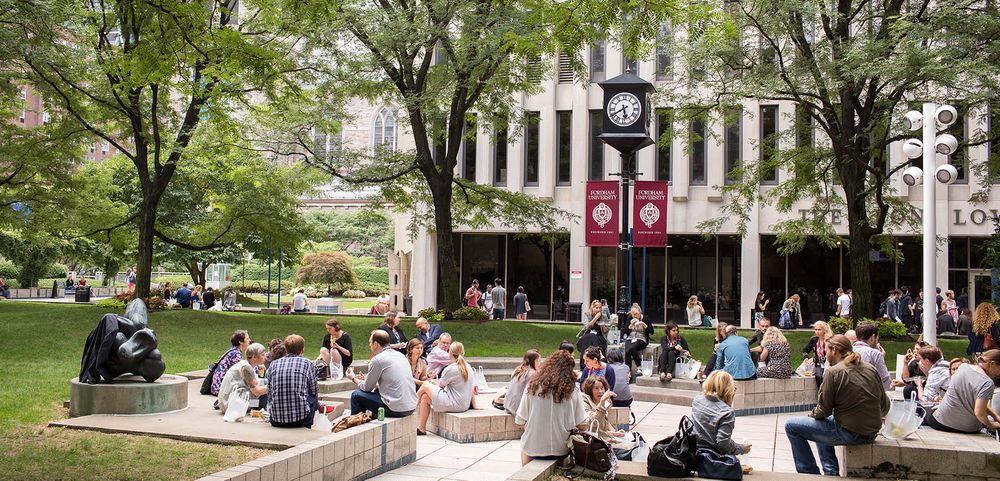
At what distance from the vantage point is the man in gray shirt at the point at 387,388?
10602 millimetres

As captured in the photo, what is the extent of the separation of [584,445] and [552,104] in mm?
28663

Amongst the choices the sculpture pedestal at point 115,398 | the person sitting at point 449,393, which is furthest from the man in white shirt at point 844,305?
the sculpture pedestal at point 115,398

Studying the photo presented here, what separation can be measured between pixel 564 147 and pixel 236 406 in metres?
26.7

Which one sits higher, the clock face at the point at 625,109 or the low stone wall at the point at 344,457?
the clock face at the point at 625,109

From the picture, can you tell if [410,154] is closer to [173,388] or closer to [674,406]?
[674,406]

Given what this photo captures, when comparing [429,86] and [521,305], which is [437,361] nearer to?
[429,86]

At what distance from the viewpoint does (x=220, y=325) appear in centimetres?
2584

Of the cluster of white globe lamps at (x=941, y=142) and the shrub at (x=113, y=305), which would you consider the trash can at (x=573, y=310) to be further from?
the cluster of white globe lamps at (x=941, y=142)

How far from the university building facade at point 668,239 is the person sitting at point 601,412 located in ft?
72.9

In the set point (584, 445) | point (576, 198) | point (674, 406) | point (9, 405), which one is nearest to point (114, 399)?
point (9, 405)

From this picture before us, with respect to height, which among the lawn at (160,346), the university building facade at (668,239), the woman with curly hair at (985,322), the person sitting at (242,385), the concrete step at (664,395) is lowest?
the concrete step at (664,395)

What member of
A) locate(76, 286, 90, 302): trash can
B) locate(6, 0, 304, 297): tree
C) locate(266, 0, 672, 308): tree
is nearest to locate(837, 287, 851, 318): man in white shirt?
locate(266, 0, 672, 308): tree

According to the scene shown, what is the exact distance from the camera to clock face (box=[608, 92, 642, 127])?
1861 centimetres

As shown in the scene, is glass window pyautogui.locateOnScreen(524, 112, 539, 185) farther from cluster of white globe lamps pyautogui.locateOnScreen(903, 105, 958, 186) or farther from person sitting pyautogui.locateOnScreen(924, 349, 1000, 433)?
person sitting pyautogui.locateOnScreen(924, 349, 1000, 433)
